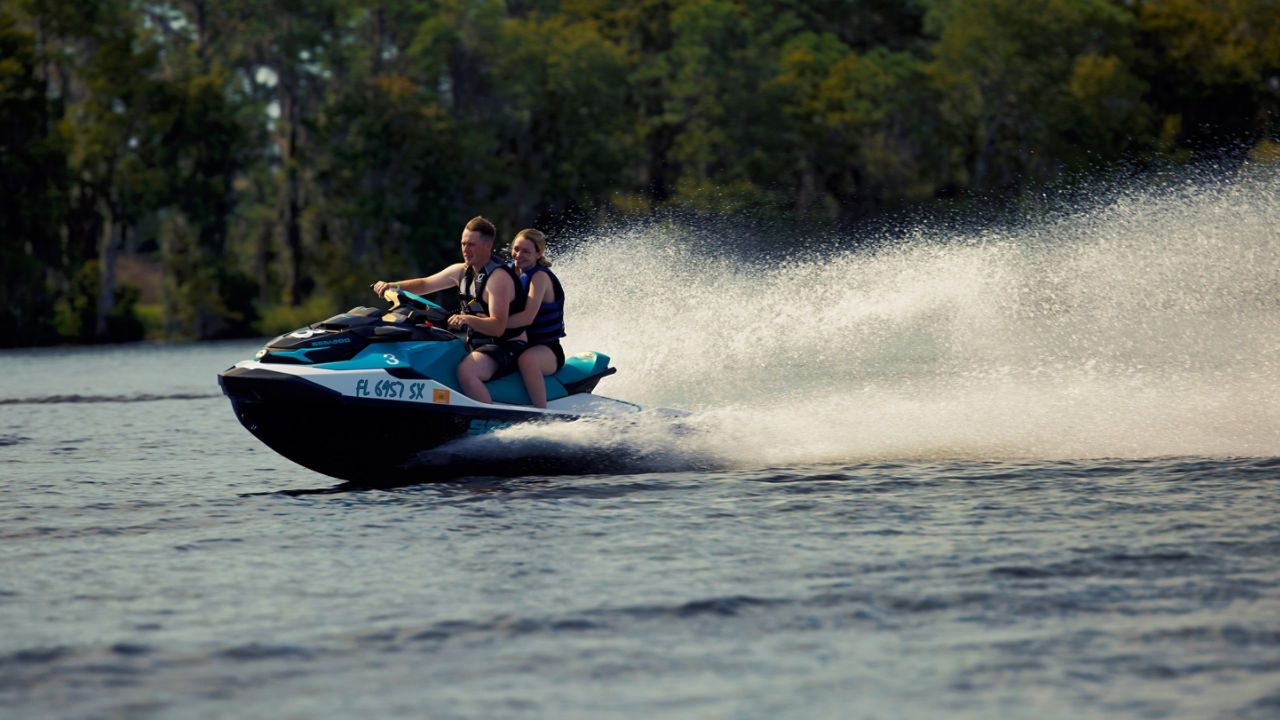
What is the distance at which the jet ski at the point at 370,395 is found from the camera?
9.57 metres

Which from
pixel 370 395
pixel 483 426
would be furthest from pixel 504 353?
pixel 370 395

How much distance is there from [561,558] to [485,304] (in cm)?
320

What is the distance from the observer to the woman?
10.3m

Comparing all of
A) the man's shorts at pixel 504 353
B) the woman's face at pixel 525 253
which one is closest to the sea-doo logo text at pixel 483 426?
the man's shorts at pixel 504 353

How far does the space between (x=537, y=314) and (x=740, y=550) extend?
3233mm

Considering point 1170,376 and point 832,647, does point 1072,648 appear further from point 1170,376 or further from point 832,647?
point 1170,376

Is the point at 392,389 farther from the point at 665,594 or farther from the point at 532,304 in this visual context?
the point at 665,594

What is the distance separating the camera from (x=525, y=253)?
33.6 ft

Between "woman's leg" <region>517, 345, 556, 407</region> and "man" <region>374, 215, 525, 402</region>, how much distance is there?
3.1 inches

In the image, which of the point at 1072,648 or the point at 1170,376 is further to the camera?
the point at 1170,376

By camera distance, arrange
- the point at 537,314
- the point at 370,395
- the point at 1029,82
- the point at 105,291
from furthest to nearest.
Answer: the point at 1029,82
the point at 105,291
the point at 537,314
the point at 370,395

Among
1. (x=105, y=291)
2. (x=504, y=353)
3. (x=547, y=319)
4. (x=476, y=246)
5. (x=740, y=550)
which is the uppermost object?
(x=105, y=291)

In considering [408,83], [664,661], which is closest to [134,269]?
[408,83]

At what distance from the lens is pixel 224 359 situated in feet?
112
